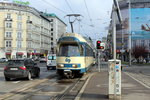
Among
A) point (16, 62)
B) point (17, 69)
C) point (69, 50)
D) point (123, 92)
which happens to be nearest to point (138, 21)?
point (69, 50)

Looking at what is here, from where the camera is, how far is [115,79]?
962 centimetres

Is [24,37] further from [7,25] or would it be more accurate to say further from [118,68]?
[118,68]

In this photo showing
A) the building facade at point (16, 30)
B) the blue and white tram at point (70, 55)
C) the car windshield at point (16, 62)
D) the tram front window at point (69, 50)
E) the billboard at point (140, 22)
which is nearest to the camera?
the car windshield at point (16, 62)

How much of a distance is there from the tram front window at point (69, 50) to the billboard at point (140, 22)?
60.4 m

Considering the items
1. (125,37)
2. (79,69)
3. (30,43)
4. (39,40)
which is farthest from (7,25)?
(79,69)

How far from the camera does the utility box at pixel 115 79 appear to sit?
377 inches

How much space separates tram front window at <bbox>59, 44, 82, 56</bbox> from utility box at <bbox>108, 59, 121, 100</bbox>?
886cm

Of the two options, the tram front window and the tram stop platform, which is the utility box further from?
the tram front window

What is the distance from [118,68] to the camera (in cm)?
963

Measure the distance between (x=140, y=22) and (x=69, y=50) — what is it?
62.4 m

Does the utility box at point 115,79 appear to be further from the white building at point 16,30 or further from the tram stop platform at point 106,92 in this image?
the white building at point 16,30

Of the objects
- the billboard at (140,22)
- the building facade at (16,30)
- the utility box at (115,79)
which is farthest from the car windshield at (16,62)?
the building facade at (16,30)

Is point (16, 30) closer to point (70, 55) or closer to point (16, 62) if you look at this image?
point (16, 62)

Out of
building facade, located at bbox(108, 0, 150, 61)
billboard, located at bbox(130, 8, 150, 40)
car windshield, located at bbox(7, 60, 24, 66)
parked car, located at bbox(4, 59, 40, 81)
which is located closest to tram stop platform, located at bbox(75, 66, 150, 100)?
parked car, located at bbox(4, 59, 40, 81)
